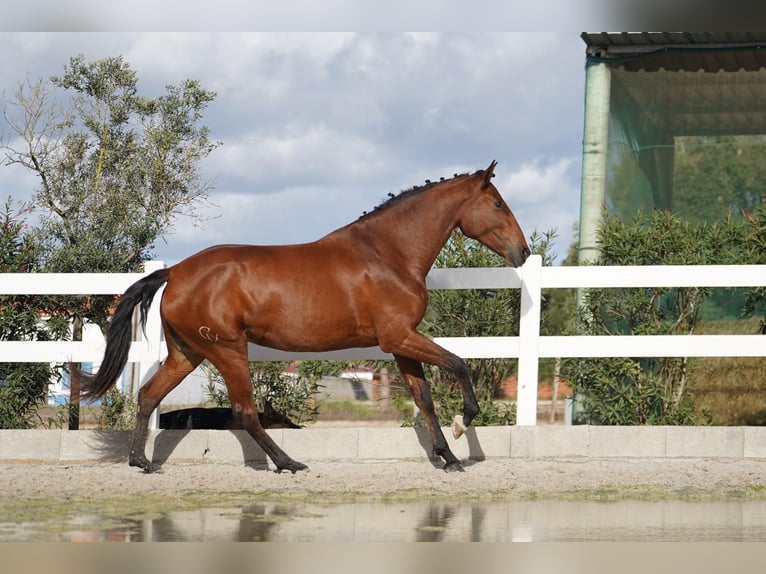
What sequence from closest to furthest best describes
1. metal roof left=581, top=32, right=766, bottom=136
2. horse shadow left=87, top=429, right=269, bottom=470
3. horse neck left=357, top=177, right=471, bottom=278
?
horse neck left=357, top=177, right=471, bottom=278
horse shadow left=87, top=429, right=269, bottom=470
metal roof left=581, top=32, right=766, bottom=136

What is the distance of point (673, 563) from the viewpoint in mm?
4242

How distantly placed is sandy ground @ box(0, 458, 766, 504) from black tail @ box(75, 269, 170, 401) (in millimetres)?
656

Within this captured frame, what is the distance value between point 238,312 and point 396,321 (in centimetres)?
116

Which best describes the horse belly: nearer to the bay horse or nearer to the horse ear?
the bay horse

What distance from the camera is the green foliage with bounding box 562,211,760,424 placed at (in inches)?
360

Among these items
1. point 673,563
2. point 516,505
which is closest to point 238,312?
point 516,505

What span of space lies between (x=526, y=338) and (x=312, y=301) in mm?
1997

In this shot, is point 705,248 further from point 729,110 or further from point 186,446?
point 186,446

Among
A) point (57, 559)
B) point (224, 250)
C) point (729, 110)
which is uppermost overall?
point (729, 110)

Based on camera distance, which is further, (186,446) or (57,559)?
(186,446)

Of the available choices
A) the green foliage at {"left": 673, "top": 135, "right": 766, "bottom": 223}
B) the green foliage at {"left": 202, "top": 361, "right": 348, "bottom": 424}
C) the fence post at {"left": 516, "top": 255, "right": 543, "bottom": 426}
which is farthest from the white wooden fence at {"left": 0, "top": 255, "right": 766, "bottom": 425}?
the green foliage at {"left": 673, "top": 135, "right": 766, "bottom": 223}

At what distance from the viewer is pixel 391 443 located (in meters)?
8.01

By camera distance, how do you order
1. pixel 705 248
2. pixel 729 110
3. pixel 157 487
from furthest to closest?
pixel 729 110 → pixel 705 248 → pixel 157 487

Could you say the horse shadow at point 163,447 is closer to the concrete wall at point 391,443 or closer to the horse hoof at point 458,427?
the concrete wall at point 391,443
